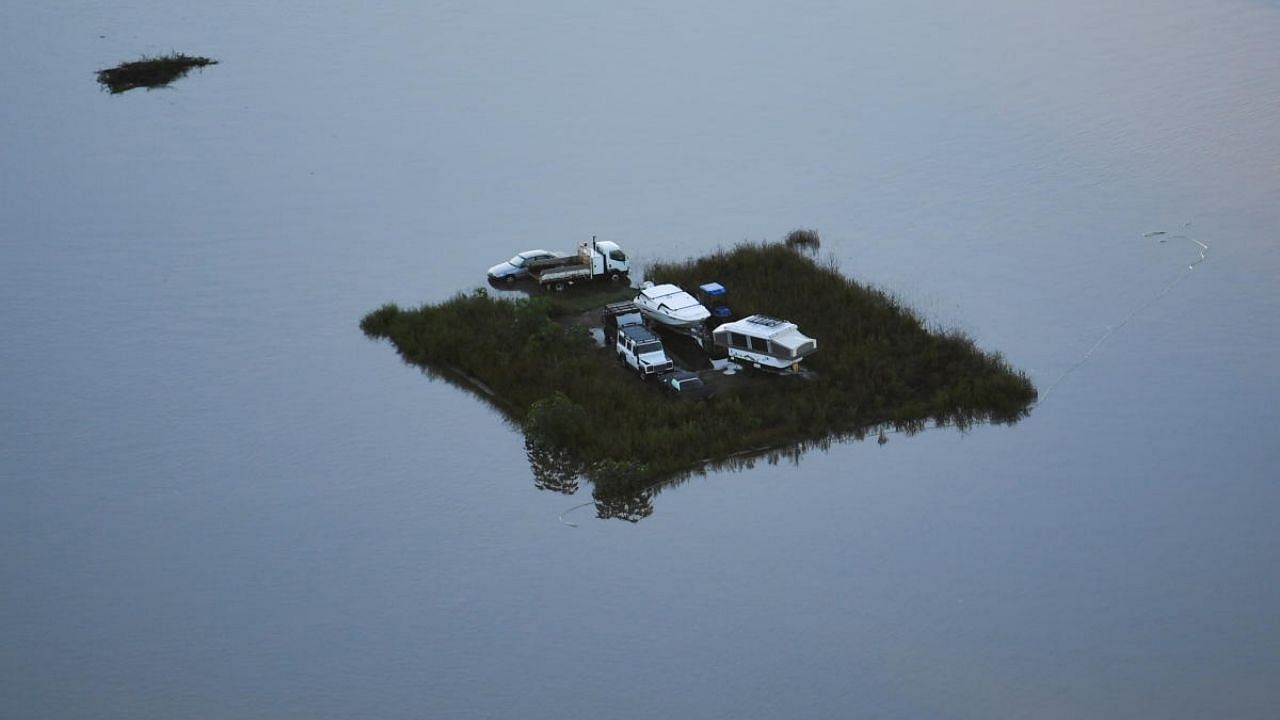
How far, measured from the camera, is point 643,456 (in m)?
25.5

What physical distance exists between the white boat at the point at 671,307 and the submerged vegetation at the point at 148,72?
63.1ft

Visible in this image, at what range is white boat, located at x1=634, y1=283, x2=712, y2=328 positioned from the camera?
2908cm

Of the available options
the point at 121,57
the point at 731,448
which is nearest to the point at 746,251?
the point at 731,448

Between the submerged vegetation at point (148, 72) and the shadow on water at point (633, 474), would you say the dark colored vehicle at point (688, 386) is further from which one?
the submerged vegetation at point (148, 72)

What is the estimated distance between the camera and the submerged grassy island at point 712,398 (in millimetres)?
25812

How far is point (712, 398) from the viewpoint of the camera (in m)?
27.0

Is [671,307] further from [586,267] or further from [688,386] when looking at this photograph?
[586,267]

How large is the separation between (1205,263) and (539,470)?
14341 millimetres

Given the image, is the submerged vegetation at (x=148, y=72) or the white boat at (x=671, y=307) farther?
the submerged vegetation at (x=148, y=72)

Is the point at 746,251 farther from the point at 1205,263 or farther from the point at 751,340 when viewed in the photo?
the point at 1205,263

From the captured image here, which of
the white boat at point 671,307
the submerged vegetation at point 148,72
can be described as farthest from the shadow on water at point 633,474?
the submerged vegetation at point 148,72

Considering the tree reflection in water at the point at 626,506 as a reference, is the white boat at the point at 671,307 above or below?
above

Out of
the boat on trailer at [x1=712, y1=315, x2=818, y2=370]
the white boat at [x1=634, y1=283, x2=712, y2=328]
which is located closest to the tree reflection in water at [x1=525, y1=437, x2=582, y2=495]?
the boat on trailer at [x1=712, y1=315, x2=818, y2=370]

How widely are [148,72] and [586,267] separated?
17865 mm
